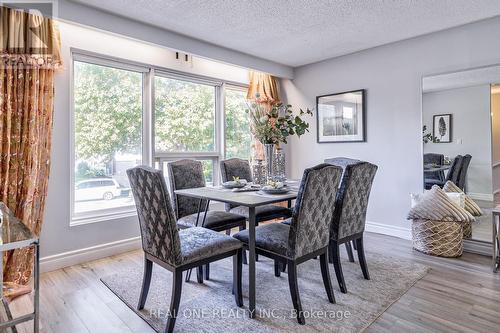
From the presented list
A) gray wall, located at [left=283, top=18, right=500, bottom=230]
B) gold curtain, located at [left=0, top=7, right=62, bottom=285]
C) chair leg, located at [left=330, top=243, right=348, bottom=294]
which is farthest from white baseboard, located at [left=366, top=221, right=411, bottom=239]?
gold curtain, located at [left=0, top=7, right=62, bottom=285]

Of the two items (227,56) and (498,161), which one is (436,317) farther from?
(227,56)

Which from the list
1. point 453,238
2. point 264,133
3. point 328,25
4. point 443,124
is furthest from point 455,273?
point 328,25

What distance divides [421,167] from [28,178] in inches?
162

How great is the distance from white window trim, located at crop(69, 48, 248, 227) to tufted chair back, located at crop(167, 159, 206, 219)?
842mm

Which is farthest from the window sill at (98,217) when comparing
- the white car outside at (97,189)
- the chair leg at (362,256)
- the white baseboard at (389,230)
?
the white baseboard at (389,230)

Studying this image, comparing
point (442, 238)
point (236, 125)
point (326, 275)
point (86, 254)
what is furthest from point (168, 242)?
point (236, 125)

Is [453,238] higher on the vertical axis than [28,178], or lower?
lower

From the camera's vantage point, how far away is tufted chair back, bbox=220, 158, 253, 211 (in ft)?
10.8

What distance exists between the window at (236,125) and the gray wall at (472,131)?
260 cm

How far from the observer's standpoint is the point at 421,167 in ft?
11.8

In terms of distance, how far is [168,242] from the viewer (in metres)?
1.81

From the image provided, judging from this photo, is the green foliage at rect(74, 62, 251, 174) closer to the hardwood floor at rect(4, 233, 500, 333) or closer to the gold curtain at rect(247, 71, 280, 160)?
the gold curtain at rect(247, 71, 280, 160)

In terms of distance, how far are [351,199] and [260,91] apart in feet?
9.41

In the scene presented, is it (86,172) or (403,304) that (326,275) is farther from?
(86,172)
